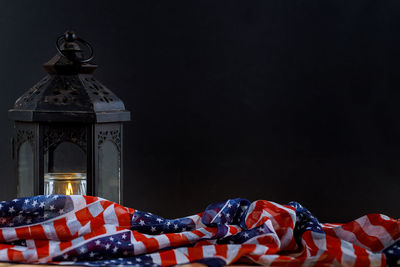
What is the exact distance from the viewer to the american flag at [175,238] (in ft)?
3.75

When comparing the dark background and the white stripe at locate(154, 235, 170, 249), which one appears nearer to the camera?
the white stripe at locate(154, 235, 170, 249)

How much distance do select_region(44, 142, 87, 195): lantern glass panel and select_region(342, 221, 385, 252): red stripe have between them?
92cm

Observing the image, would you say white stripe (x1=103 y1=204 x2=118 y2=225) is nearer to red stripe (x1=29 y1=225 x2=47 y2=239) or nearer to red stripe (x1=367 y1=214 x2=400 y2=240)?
red stripe (x1=29 y1=225 x2=47 y2=239)

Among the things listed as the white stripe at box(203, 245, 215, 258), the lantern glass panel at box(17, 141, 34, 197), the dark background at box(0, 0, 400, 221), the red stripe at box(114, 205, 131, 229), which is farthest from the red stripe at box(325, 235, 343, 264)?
the dark background at box(0, 0, 400, 221)

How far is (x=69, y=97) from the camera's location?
70.4 inches

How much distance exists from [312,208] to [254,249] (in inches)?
70.3

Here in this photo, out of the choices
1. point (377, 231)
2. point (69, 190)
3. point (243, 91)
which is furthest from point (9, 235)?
point (243, 91)

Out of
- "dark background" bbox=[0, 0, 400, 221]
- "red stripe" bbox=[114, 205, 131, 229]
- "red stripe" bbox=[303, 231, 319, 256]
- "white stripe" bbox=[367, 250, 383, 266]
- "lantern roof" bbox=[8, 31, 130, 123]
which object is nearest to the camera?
"white stripe" bbox=[367, 250, 383, 266]

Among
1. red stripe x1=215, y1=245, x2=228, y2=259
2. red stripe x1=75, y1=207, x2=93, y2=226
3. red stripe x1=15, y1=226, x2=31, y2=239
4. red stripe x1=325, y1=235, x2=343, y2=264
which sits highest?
red stripe x1=75, y1=207, x2=93, y2=226

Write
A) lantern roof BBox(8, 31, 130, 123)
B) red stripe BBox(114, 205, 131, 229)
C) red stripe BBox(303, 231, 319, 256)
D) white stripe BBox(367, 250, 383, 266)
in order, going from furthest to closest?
lantern roof BBox(8, 31, 130, 123) < red stripe BBox(114, 205, 131, 229) < red stripe BBox(303, 231, 319, 256) < white stripe BBox(367, 250, 383, 266)

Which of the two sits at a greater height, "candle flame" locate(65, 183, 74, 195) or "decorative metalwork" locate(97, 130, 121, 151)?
"decorative metalwork" locate(97, 130, 121, 151)

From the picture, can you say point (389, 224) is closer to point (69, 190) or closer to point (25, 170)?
point (69, 190)

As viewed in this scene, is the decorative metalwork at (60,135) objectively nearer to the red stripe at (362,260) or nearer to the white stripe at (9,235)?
the white stripe at (9,235)

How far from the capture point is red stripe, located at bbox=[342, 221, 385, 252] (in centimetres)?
122
